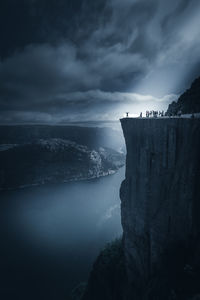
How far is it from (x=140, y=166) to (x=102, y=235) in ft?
204

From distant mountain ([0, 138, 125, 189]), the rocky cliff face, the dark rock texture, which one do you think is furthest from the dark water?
the rocky cliff face

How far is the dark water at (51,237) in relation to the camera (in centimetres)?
5609

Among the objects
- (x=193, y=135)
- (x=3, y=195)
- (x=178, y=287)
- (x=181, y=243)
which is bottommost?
(x=3, y=195)

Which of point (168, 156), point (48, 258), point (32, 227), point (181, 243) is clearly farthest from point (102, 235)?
point (168, 156)

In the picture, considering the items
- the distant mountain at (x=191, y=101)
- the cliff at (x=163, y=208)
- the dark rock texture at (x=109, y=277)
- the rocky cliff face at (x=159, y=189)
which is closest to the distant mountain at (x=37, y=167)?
the dark rock texture at (x=109, y=277)

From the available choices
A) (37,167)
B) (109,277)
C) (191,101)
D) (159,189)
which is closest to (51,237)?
(109,277)

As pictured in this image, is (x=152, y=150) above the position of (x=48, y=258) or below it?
above

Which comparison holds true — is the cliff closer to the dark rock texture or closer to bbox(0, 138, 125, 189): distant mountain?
the dark rock texture

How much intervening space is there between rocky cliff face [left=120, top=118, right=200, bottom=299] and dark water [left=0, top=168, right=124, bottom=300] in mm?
36720

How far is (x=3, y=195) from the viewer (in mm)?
138250

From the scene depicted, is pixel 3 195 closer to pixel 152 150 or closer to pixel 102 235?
pixel 102 235

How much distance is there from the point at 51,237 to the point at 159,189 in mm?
66423

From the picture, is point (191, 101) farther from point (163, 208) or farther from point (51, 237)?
point (51, 237)

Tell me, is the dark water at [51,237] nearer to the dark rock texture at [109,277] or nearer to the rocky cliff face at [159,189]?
the dark rock texture at [109,277]
